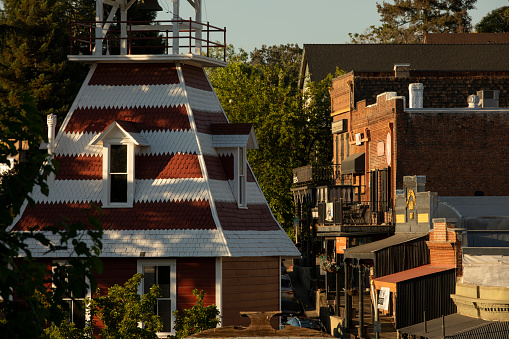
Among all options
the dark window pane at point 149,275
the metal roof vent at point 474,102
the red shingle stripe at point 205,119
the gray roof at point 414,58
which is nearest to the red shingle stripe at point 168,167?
the red shingle stripe at point 205,119

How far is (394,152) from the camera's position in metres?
43.9

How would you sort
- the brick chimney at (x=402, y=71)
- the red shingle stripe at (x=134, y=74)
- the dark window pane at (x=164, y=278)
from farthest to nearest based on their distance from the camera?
the brick chimney at (x=402, y=71) < the red shingle stripe at (x=134, y=74) < the dark window pane at (x=164, y=278)

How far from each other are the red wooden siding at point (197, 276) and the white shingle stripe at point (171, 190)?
72.7 inches

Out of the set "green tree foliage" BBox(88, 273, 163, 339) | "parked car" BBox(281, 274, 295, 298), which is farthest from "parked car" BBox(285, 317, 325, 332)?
"green tree foliage" BBox(88, 273, 163, 339)

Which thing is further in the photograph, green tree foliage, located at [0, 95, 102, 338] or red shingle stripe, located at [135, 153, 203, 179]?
red shingle stripe, located at [135, 153, 203, 179]

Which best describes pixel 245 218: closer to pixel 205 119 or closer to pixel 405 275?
pixel 205 119

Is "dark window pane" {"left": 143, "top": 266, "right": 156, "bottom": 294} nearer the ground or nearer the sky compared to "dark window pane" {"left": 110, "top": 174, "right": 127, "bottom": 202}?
nearer the ground

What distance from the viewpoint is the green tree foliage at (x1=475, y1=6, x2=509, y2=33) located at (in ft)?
325

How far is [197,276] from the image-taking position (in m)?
25.9

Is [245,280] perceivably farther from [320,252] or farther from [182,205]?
[320,252]

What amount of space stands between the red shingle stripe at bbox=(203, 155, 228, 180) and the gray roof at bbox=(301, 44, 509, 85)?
44141 mm

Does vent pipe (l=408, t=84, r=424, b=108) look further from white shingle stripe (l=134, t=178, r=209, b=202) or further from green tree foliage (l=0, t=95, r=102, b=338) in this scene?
green tree foliage (l=0, t=95, r=102, b=338)

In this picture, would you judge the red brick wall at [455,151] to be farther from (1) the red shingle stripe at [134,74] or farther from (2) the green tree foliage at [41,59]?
(1) the red shingle stripe at [134,74]

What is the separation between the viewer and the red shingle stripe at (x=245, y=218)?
2656 cm
